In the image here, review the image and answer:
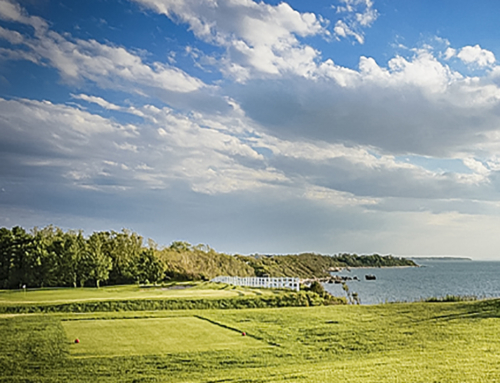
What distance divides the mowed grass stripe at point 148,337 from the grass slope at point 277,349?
4 cm

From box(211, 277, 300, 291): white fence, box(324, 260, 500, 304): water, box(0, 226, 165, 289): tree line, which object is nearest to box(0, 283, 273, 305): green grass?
box(211, 277, 300, 291): white fence

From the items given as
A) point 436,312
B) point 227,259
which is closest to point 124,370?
point 436,312

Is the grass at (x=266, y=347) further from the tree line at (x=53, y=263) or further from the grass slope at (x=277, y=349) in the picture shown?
the tree line at (x=53, y=263)

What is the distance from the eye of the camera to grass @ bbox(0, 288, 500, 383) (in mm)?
8836

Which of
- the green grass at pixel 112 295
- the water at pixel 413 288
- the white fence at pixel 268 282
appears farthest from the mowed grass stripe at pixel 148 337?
the water at pixel 413 288

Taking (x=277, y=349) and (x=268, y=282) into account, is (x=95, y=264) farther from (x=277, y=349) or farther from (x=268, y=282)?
(x=277, y=349)

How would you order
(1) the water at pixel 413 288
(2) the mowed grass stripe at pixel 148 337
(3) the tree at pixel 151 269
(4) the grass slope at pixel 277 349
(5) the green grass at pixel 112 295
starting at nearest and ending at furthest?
(4) the grass slope at pixel 277 349, (2) the mowed grass stripe at pixel 148 337, (5) the green grass at pixel 112 295, (3) the tree at pixel 151 269, (1) the water at pixel 413 288

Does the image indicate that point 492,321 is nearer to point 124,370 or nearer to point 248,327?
point 248,327

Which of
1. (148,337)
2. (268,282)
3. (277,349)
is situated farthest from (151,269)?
(277,349)

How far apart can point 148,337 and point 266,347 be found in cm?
401

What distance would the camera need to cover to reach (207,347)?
12.4 metres

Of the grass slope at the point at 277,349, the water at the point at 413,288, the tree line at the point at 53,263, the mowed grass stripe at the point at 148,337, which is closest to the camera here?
the grass slope at the point at 277,349

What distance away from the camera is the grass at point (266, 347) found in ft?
29.0

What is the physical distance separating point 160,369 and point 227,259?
142ft
